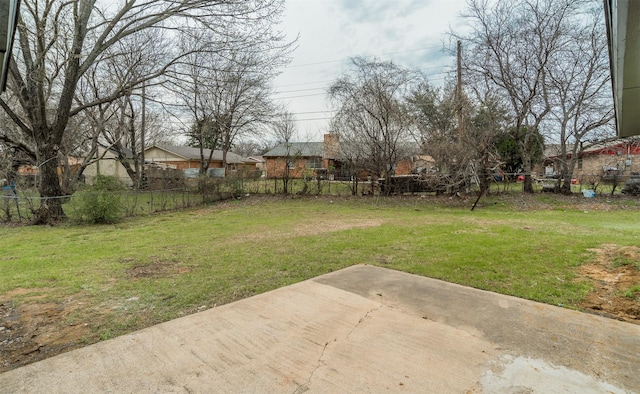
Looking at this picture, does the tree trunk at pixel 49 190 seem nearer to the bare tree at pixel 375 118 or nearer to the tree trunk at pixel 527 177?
the bare tree at pixel 375 118

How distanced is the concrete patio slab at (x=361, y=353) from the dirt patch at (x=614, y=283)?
0.49 m

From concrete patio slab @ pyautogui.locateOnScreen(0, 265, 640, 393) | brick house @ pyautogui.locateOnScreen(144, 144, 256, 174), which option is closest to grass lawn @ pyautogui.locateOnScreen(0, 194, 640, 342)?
concrete patio slab @ pyautogui.locateOnScreen(0, 265, 640, 393)

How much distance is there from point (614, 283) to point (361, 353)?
154 inches

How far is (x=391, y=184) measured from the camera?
15.9 m

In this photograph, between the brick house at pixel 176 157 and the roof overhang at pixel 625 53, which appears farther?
the brick house at pixel 176 157

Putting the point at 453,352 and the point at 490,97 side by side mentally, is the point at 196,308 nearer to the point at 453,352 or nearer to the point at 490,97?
the point at 453,352

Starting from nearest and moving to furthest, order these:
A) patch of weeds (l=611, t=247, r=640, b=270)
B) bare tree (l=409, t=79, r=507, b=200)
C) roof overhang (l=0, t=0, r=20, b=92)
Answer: roof overhang (l=0, t=0, r=20, b=92) → patch of weeds (l=611, t=247, r=640, b=270) → bare tree (l=409, t=79, r=507, b=200)

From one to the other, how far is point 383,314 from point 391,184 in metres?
13.2

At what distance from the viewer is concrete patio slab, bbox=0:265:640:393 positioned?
207cm

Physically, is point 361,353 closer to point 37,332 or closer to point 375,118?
point 37,332

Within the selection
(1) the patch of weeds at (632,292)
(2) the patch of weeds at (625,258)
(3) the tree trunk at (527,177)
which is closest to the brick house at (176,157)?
(3) the tree trunk at (527,177)

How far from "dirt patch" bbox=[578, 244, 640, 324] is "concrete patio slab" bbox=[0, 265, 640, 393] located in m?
0.49

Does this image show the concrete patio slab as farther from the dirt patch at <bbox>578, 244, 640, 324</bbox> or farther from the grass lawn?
the grass lawn

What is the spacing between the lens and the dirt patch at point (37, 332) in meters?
2.59
